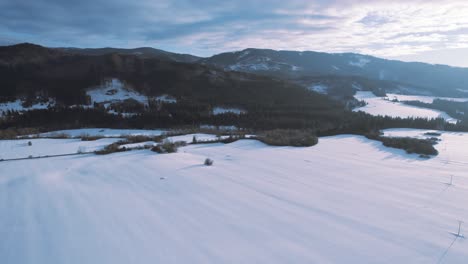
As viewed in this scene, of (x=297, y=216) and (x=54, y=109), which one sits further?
(x=54, y=109)

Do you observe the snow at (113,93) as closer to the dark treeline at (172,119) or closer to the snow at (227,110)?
the dark treeline at (172,119)

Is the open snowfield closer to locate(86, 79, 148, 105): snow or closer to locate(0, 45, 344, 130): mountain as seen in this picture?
locate(0, 45, 344, 130): mountain

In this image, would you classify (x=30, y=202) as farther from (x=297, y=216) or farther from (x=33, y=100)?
(x=33, y=100)

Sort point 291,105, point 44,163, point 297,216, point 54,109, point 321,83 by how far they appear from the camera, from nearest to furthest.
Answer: point 297,216 → point 44,163 → point 54,109 → point 291,105 → point 321,83

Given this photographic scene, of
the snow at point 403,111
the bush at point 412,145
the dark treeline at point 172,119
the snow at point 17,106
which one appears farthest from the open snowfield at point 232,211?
the snow at point 403,111

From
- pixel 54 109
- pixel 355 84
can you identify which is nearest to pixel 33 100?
pixel 54 109
